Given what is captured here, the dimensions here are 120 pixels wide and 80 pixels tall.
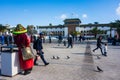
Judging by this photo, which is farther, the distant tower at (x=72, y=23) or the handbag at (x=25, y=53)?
the distant tower at (x=72, y=23)

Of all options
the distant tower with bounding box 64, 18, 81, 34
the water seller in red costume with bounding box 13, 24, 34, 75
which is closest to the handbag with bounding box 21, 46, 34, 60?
the water seller in red costume with bounding box 13, 24, 34, 75

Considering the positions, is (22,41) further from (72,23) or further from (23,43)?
(72,23)

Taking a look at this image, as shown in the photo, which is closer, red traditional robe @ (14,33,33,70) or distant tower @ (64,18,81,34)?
red traditional robe @ (14,33,33,70)

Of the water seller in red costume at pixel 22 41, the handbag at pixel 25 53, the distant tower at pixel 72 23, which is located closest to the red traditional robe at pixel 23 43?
the water seller in red costume at pixel 22 41

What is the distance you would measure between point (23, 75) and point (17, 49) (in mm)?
1135

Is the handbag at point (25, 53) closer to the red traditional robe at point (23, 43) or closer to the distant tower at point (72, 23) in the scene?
the red traditional robe at point (23, 43)

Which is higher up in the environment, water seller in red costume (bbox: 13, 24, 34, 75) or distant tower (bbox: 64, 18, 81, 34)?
distant tower (bbox: 64, 18, 81, 34)

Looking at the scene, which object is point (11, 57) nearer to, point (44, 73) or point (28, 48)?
point (28, 48)

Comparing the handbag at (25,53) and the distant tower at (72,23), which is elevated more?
the distant tower at (72,23)

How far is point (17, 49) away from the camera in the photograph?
310 inches

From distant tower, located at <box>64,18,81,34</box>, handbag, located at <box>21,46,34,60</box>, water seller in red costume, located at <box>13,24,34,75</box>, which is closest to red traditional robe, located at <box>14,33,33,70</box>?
water seller in red costume, located at <box>13,24,34,75</box>

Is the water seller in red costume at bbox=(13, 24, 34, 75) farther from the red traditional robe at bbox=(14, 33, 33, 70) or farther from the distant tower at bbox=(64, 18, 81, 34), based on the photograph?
the distant tower at bbox=(64, 18, 81, 34)

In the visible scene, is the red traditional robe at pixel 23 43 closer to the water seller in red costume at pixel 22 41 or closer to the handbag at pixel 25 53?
the water seller in red costume at pixel 22 41

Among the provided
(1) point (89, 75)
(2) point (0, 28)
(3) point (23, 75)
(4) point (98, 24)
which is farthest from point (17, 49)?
(4) point (98, 24)
